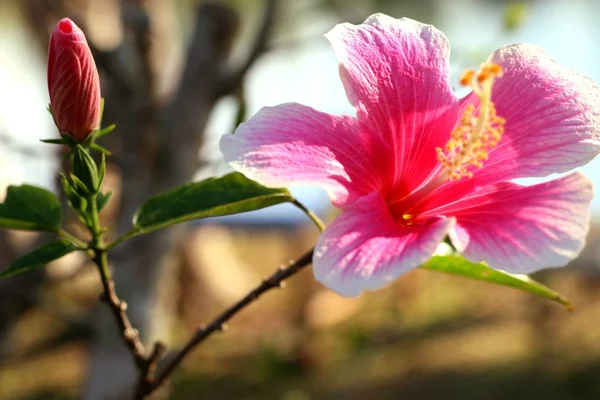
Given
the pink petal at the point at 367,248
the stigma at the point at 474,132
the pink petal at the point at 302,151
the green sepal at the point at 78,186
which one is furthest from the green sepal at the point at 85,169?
the stigma at the point at 474,132

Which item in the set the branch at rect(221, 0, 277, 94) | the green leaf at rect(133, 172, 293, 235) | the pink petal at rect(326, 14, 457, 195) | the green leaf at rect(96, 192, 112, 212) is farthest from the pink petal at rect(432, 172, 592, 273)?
the branch at rect(221, 0, 277, 94)

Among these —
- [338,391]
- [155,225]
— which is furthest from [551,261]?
[338,391]

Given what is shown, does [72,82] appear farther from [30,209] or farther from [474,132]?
[474,132]

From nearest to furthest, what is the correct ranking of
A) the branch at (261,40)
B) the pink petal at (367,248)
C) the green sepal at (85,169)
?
the pink petal at (367,248)
the green sepal at (85,169)
the branch at (261,40)

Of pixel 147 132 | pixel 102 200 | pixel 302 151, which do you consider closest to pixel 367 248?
pixel 302 151

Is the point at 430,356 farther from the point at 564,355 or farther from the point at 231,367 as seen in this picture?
the point at 231,367

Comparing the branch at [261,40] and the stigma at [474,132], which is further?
the branch at [261,40]

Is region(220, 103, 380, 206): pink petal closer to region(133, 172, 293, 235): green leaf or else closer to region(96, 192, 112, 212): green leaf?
region(133, 172, 293, 235): green leaf

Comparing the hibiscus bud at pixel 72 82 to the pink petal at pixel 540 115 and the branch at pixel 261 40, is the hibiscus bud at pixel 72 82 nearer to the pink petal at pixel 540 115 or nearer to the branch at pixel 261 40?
the pink petal at pixel 540 115
